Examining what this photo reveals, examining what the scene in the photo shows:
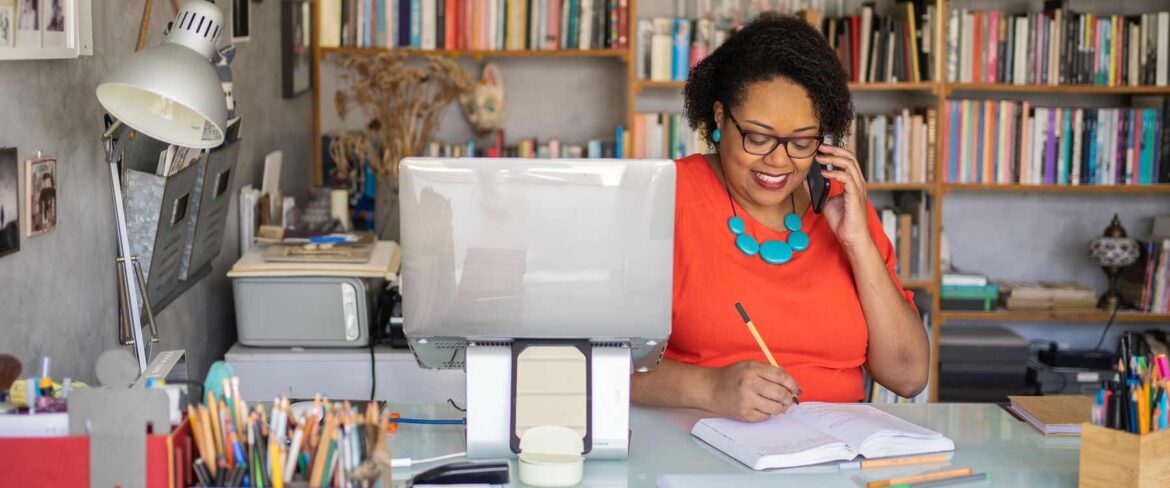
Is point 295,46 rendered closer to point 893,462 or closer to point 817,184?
point 817,184

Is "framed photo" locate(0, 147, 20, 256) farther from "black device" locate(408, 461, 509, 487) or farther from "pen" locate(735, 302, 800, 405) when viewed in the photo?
"pen" locate(735, 302, 800, 405)

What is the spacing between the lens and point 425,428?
6.40ft

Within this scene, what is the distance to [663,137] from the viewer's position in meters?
4.32

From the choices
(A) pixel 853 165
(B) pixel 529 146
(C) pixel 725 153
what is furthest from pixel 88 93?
(B) pixel 529 146

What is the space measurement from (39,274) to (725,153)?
1.19m

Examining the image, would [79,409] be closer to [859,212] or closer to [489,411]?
[489,411]

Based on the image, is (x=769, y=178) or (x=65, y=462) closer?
(x=65, y=462)

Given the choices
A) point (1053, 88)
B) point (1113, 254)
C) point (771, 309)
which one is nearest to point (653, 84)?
point (1053, 88)

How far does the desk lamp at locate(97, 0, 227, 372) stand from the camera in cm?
161

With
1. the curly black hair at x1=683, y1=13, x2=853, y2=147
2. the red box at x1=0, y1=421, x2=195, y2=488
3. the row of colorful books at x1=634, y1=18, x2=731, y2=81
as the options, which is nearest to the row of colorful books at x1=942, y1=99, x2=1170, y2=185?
the row of colorful books at x1=634, y1=18, x2=731, y2=81

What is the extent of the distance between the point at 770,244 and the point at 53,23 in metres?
1.26

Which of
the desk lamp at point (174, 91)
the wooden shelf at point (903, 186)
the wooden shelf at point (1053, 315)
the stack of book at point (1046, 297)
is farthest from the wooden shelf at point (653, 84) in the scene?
the desk lamp at point (174, 91)

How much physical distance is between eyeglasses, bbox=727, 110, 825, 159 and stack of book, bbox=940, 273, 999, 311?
224cm

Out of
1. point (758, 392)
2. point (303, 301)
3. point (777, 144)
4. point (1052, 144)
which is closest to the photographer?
point (758, 392)
